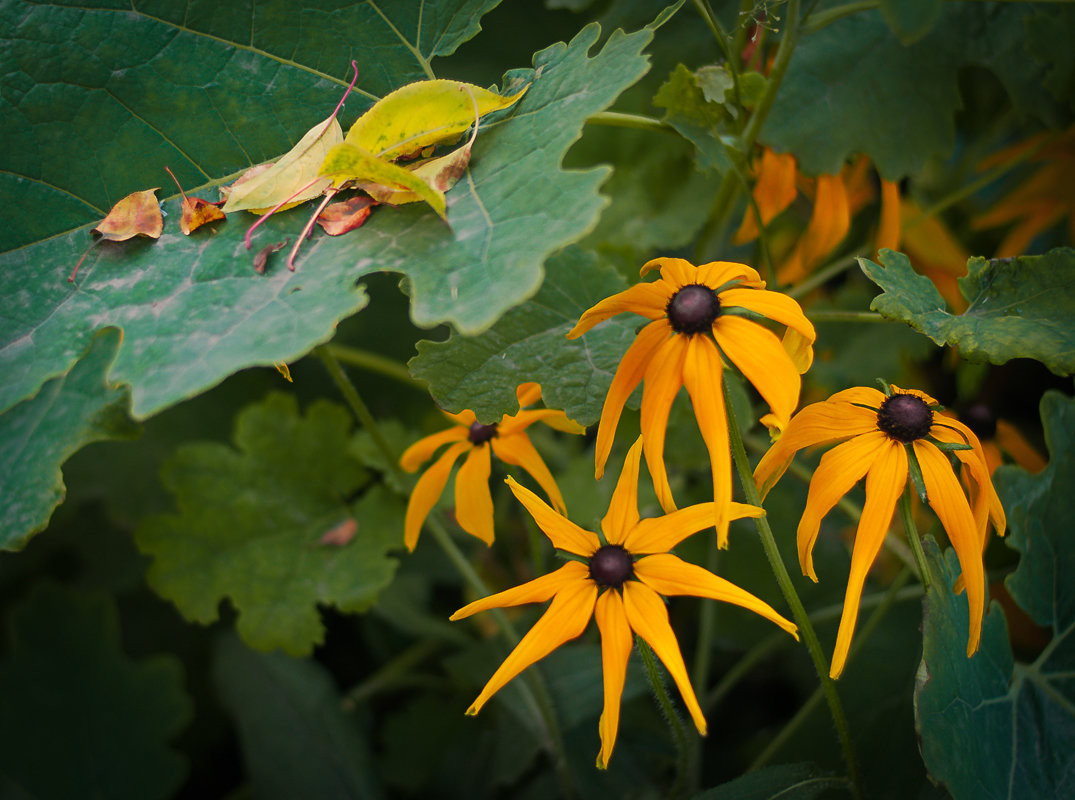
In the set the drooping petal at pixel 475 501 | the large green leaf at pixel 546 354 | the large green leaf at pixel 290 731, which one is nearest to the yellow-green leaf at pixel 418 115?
the large green leaf at pixel 546 354

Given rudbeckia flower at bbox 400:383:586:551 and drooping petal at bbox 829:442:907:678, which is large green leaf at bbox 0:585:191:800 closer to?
rudbeckia flower at bbox 400:383:586:551

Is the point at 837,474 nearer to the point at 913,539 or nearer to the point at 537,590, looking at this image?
the point at 913,539

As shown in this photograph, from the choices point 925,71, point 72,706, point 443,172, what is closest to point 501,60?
point 925,71

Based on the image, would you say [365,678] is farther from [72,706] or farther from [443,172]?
[443,172]

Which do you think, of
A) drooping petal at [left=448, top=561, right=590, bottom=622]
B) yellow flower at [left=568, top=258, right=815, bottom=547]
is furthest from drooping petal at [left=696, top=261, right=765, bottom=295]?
drooping petal at [left=448, top=561, right=590, bottom=622]

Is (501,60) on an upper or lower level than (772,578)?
upper

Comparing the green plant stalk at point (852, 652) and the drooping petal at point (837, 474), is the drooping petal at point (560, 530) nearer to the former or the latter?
the drooping petal at point (837, 474)
